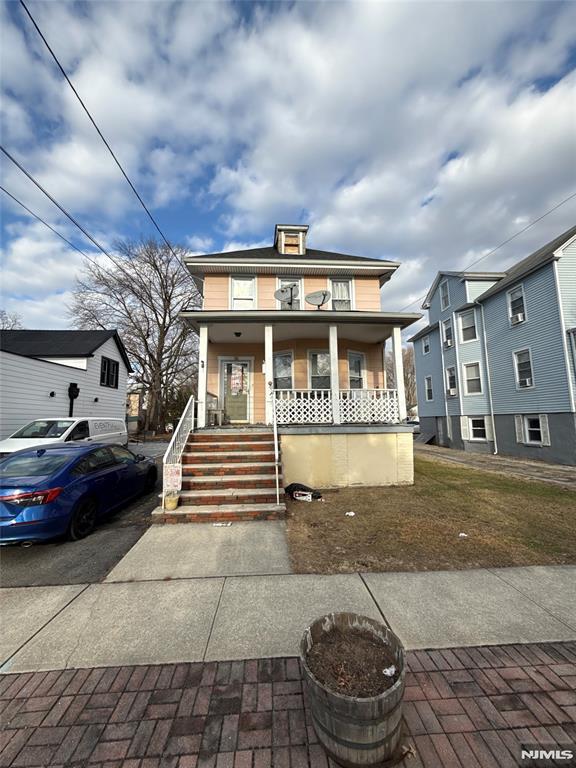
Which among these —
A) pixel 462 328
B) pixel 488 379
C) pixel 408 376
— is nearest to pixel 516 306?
pixel 462 328

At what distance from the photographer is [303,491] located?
6.49 metres

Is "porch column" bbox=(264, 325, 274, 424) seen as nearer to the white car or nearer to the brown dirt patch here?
the white car

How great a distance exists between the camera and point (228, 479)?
6.06m

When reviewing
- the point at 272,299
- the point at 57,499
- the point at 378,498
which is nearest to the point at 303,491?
the point at 378,498

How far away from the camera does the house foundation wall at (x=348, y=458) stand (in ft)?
24.3

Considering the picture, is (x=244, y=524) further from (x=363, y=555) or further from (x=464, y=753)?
(x=464, y=753)

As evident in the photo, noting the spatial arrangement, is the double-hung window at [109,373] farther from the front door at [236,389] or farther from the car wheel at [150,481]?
the car wheel at [150,481]

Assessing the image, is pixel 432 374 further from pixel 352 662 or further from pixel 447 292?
pixel 352 662

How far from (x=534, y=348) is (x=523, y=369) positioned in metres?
1.14

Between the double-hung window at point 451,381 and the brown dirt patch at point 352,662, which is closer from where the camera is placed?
the brown dirt patch at point 352,662

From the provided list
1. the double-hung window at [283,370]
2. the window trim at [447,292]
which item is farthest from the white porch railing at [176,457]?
the window trim at [447,292]

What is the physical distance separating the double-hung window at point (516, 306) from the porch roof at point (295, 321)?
8.77 meters

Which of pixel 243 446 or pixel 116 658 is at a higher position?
pixel 243 446

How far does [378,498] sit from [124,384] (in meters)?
18.1
